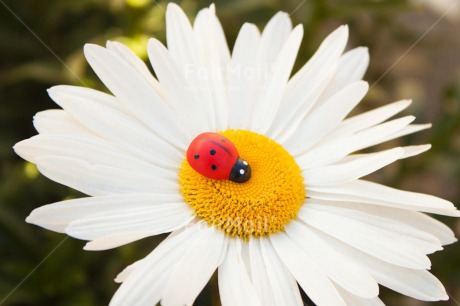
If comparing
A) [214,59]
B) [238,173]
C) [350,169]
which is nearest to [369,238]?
[350,169]

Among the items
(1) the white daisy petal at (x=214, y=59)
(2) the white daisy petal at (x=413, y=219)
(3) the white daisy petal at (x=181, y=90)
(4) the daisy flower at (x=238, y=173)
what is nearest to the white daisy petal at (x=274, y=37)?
(4) the daisy flower at (x=238, y=173)

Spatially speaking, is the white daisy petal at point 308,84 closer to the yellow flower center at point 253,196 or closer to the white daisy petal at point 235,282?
the yellow flower center at point 253,196

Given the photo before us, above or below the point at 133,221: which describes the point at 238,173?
above

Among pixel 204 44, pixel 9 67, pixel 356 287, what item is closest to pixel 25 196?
pixel 9 67

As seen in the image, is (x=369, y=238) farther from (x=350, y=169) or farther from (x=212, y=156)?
(x=212, y=156)

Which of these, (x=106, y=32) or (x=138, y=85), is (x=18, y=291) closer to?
(x=138, y=85)
